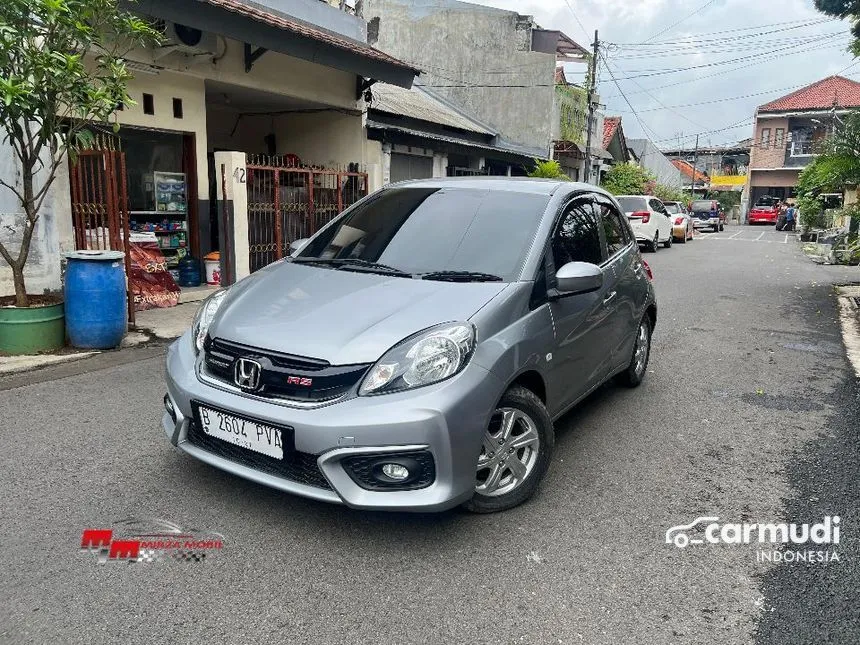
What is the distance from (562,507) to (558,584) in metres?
0.69

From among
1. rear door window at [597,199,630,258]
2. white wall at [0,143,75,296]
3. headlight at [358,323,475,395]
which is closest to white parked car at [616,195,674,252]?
rear door window at [597,199,630,258]

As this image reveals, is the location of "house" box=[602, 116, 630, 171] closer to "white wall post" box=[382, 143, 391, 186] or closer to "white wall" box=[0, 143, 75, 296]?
"white wall post" box=[382, 143, 391, 186]

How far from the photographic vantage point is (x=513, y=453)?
3309 mm

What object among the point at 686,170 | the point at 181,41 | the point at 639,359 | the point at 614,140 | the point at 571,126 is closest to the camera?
the point at 639,359

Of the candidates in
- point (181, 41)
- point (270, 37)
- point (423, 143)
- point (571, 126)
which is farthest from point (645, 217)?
point (181, 41)

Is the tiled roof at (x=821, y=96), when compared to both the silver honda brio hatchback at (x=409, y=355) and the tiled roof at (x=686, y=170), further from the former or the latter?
the silver honda brio hatchback at (x=409, y=355)

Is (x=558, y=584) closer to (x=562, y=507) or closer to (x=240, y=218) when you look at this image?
(x=562, y=507)

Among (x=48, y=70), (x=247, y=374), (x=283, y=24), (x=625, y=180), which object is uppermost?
(x=283, y=24)

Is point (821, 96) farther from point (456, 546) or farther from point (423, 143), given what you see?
point (456, 546)

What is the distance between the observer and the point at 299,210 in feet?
33.9

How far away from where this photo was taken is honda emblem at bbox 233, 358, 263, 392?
297 cm

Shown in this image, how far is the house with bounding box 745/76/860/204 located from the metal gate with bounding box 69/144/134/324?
46.3 m

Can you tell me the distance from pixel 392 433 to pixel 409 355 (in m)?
0.36

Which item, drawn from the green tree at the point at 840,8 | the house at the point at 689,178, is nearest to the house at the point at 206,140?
the green tree at the point at 840,8
